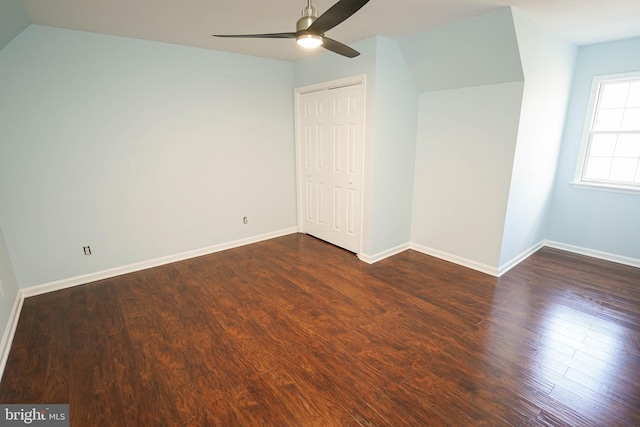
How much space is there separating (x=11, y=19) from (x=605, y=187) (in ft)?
19.9

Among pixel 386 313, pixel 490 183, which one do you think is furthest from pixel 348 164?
pixel 386 313

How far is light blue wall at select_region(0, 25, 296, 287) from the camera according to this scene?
2658mm

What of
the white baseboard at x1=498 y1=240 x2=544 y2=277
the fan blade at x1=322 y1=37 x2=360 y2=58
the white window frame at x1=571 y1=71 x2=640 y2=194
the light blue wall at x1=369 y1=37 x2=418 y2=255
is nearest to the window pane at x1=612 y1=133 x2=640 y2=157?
the white window frame at x1=571 y1=71 x2=640 y2=194

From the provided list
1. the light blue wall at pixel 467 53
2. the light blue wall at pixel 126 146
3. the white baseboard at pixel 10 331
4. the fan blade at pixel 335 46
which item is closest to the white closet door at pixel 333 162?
the light blue wall at pixel 126 146

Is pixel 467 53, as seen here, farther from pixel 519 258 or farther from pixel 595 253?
pixel 595 253

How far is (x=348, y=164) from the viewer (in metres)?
3.67

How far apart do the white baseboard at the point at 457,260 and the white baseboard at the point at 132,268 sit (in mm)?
2154

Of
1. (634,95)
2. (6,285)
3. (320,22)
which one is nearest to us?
(320,22)

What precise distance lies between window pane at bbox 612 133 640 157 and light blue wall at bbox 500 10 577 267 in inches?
22.6

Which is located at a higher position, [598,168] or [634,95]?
[634,95]

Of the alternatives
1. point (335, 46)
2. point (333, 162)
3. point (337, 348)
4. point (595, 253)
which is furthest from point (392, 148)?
point (595, 253)

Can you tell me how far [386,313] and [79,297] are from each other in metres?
2.95

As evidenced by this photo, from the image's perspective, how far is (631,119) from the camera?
332 centimetres

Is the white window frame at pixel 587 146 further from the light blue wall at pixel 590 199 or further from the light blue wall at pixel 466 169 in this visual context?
the light blue wall at pixel 466 169
